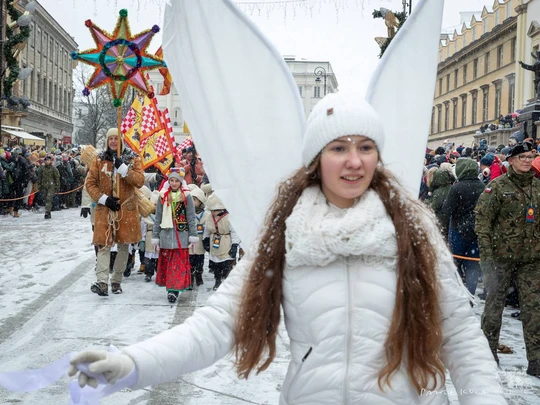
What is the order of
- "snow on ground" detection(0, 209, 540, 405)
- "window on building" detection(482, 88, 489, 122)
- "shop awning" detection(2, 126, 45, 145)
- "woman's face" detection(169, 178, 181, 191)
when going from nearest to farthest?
"snow on ground" detection(0, 209, 540, 405) < "woman's face" detection(169, 178, 181, 191) < "shop awning" detection(2, 126, 45, 145) < "window on building" detection(482, 88, 489, 122)

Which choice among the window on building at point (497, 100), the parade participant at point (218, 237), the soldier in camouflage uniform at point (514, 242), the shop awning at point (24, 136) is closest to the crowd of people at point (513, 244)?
the soldier in camouflage uniform at point (514, 242)

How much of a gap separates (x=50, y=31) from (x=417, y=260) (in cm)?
4941

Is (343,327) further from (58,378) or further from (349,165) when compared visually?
(58,378)

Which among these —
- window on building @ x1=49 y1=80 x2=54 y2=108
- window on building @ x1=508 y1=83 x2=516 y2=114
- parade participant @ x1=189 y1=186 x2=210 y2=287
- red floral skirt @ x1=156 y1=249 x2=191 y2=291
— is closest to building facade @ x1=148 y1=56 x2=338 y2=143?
parade participant @ x1=189 y1=186 x2=210 y2=287

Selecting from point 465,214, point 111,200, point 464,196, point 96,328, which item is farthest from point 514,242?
point 111,200

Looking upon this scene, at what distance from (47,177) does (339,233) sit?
1880cm

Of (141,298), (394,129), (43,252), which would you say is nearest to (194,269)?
(141,298)

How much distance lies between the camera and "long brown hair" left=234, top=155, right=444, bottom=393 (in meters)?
2.04

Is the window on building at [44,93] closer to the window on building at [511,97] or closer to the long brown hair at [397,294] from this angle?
the window on building at [511,97]

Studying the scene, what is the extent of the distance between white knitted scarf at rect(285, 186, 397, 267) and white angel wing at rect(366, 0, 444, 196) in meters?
0.82

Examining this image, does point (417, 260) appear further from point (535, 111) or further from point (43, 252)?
point (535, 111)

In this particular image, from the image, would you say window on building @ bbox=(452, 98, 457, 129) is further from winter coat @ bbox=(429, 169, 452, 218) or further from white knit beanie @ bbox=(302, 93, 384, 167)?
white knit beanie @ bbox=(302, 93, 384, 167)

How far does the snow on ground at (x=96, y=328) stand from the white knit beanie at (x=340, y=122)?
812 mm

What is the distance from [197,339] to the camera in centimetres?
205
